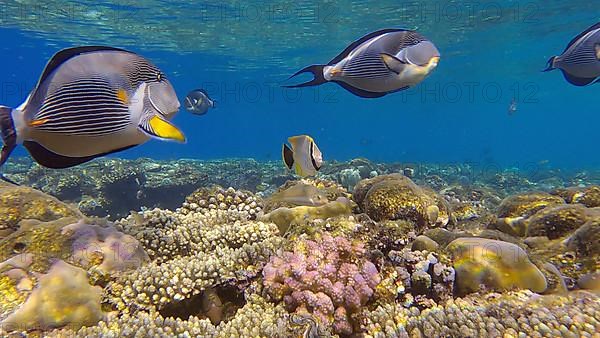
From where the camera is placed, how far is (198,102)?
10.2 m

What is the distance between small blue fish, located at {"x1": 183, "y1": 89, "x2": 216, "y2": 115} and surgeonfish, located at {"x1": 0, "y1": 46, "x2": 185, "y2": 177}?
795 cm

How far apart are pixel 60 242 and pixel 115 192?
9.59 metres

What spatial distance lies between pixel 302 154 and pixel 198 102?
6758 mm

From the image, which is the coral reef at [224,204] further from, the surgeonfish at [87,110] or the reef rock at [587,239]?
the reef rock at [587,239]

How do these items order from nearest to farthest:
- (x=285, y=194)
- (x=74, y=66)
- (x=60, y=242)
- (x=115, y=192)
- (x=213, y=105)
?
(x=74, y=66) < (x=60, y=242) < (x=285, y=194) < (x=213, y=105) < (x=115, y=192)

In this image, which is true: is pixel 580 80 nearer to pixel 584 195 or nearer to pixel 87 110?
pixel 584 195

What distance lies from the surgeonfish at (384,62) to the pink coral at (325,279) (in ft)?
5.05

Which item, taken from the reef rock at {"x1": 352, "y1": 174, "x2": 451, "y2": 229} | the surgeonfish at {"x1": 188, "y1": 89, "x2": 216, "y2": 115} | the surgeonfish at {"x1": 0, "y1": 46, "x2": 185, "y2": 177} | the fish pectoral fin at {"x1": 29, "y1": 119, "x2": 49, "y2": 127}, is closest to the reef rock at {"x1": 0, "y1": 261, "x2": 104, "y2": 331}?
the surgeonfish at {"x1": 0, "y1": 46, "x2": 185, "y2": 177}

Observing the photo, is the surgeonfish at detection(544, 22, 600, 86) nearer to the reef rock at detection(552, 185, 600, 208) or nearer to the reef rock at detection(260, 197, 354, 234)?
the reef rock at detection(552, 185, 600, 208)

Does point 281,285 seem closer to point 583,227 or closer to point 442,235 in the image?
point 442,235

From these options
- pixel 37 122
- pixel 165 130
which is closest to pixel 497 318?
pixel 165 130

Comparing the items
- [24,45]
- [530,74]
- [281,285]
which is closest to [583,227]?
[281,285]

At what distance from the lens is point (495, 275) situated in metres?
3.53

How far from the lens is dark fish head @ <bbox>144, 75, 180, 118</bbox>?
230 centimetres
